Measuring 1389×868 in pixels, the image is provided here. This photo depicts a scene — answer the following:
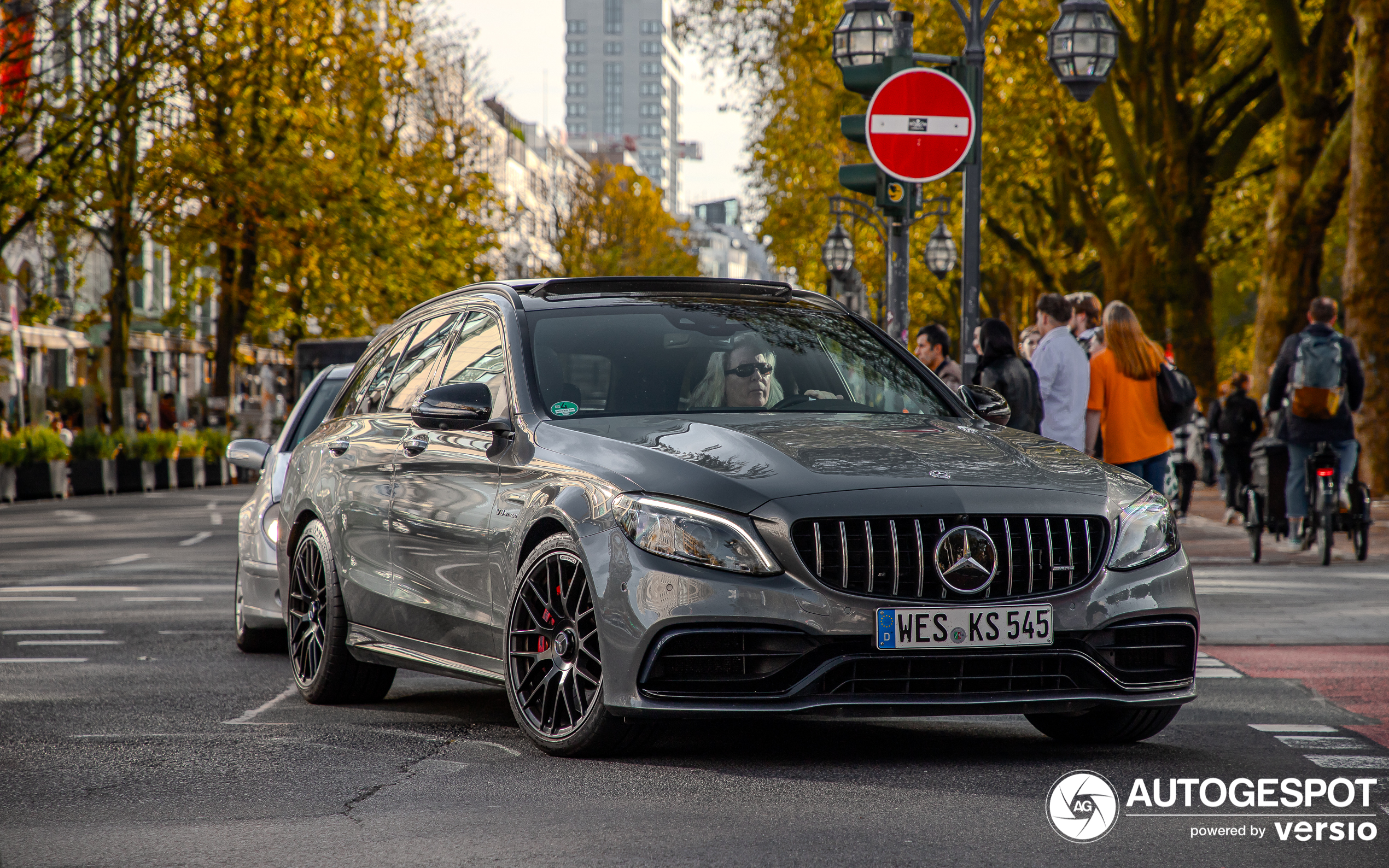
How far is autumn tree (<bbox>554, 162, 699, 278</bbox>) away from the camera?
83.6 m

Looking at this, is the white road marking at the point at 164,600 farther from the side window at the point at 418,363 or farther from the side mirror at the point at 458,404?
the side mirror at the point at 458,404

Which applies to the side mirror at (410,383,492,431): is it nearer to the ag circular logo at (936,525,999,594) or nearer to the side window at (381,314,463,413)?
the side window at (381,314,463,413)

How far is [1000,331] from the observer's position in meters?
11.9

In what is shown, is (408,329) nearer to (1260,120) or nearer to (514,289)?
(514,289)

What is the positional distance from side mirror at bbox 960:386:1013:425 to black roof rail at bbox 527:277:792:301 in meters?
0.81

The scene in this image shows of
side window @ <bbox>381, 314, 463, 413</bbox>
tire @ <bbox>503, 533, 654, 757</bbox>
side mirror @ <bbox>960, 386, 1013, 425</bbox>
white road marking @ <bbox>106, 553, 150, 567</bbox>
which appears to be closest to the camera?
tire @ <bbox>503, 533, 654, 757</bbox>

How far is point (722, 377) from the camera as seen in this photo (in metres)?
6.77

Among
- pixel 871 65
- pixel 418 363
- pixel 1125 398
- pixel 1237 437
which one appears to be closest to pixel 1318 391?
pixel 1125 398

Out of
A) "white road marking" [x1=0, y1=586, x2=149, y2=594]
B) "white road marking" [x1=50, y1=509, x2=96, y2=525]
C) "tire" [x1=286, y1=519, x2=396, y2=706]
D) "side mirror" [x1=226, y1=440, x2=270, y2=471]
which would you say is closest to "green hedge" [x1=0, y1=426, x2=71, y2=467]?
"white road marking" [x1=50, y1=509, x2=96, y2=525]

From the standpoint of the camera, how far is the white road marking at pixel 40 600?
12.8 m

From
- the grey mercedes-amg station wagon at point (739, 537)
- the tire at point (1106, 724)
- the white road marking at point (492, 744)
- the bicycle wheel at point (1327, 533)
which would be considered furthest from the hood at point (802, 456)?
the bicycle wheel at point (1327, 533)

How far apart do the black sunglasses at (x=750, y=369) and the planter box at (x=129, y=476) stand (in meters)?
27.9

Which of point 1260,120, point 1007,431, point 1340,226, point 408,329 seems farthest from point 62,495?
point 1340,226

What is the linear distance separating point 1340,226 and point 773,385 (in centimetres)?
4048
